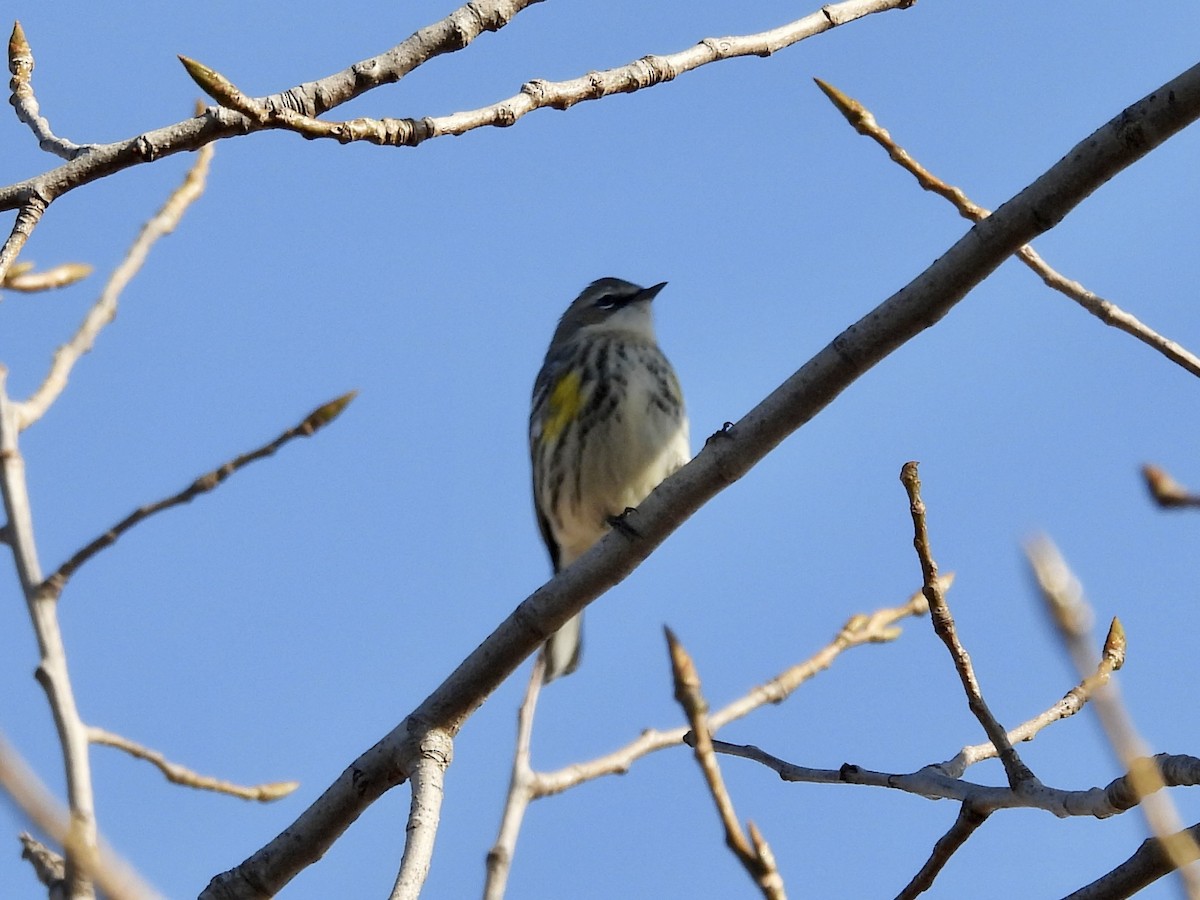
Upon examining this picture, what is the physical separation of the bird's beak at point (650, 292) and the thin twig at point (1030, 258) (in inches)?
223

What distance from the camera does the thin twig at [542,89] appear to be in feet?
10.8

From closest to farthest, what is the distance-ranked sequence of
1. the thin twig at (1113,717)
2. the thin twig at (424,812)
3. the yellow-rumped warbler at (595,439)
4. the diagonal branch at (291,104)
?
1. the thin twig at (1113,717)
2. the diagonal branch at (291,104)
3. the thin twig at (424,812)
4. the yellow-rumped warbler at (595,439)

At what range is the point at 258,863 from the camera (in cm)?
418

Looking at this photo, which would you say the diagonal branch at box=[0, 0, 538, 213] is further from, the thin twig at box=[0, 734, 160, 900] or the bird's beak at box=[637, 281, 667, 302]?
the bird's beak at box=[637, 281, 667, 302]

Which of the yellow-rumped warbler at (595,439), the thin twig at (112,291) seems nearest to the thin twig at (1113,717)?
the thin twig at (112,291)

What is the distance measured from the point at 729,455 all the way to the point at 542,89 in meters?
1.08

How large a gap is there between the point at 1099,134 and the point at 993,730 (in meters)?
1.40

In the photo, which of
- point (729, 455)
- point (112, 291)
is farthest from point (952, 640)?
point (112, 291)

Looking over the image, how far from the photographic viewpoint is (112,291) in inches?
246

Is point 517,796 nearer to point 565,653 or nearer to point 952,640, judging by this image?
point 952,640

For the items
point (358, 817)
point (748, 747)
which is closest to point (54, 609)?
point (358, 817)

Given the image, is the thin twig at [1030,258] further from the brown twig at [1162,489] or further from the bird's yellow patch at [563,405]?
the bird's yellow patch at [563,405]

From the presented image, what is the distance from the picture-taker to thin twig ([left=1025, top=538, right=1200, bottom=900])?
1.95m

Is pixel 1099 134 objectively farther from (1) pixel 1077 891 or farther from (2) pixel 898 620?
(2) pixel 898 620
